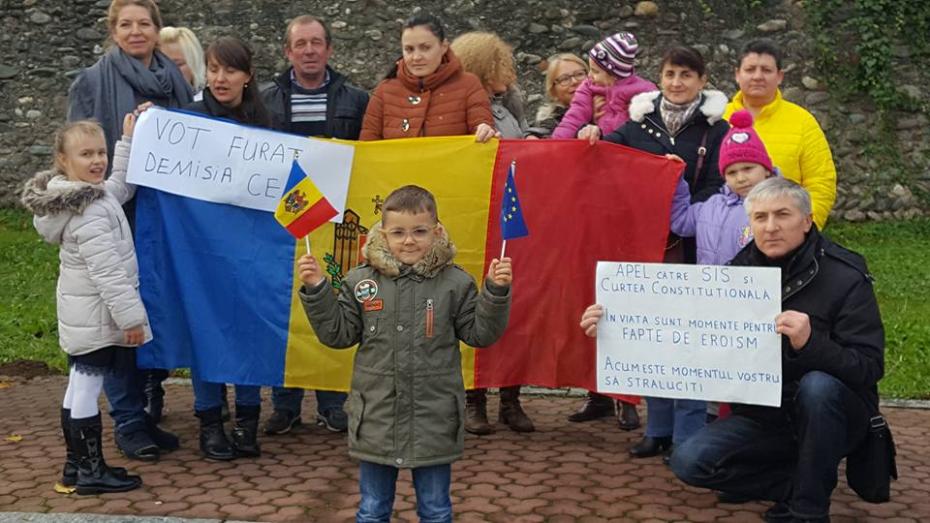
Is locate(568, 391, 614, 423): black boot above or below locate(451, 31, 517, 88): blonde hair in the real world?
below

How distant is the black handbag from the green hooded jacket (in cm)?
157

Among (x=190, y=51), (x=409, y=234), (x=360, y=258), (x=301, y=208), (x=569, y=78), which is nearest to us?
(x=409, y=234)

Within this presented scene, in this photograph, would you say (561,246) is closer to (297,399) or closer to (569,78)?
(569,78)

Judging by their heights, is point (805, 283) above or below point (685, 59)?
below

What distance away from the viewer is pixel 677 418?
18.4ft

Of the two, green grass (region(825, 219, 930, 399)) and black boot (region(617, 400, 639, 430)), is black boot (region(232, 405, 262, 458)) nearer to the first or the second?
black boot (region(617, 400, 639, 430))

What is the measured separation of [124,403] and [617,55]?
309 centimetres

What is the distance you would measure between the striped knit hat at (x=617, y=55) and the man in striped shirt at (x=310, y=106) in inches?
51.5

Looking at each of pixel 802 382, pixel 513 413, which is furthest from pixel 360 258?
pixel 802 382

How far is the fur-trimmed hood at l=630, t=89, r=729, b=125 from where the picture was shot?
18.9 ft

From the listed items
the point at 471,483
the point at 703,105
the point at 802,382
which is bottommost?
the point at 471,483

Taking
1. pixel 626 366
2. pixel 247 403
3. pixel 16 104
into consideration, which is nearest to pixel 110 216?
pixel 247 403

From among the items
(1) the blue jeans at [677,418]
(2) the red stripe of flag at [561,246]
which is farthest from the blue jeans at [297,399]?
(1) the blue jeans at [677,418]

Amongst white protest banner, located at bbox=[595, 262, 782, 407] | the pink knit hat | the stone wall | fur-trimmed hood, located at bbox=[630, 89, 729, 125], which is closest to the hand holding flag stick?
white protest banner, located at bbox=[595, 262, 782, 407]
